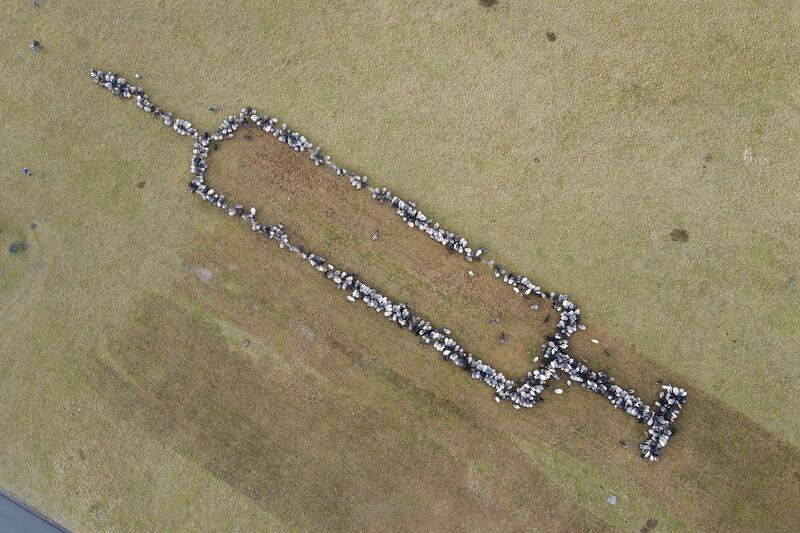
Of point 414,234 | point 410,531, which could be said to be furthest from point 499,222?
point 410,531

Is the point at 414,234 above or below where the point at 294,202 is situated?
above

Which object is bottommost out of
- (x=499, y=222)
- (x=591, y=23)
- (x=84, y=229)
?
(x=84, y=229)

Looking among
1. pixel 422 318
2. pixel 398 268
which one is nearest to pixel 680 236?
pixel 422 318

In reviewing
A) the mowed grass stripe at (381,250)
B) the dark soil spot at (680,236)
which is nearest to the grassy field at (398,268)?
the dark soil spot at (680,236)

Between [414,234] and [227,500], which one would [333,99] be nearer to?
[414,234]

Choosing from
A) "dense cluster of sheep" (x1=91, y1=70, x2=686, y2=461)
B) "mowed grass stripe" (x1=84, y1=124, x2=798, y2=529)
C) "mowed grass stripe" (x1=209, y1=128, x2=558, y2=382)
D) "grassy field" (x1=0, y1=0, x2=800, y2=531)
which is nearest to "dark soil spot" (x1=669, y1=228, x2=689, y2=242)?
"grassy field" (x1=0, y1=0, x2=800, y2=531)

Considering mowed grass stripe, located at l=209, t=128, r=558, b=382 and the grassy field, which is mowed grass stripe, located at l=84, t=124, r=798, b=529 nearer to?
the grassy field
